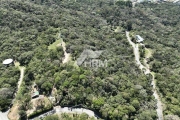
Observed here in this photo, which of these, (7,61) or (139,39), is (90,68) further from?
(139,39)

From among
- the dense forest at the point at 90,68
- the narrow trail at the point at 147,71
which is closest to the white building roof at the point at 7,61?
the dense forest at the point at 90,68

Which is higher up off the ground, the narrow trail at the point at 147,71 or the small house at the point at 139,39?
the small house at the point at 139,39

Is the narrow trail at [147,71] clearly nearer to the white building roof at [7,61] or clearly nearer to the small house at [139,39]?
the small house at [139,39]

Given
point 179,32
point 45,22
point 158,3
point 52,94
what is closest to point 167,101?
point 52,94

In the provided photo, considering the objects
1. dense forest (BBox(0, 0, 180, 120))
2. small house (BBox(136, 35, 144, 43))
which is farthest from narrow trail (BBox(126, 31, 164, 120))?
small house (BBox(136, 35, 144, 43))

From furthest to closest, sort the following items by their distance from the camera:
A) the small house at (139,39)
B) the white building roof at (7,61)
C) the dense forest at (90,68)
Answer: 1. the small house at (139,39)
2. the white building roof at (7,61)
3. the dense forest at (90,68)

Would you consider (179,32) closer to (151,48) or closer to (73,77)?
(151,48)

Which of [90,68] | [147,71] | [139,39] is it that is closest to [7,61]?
[90,68]

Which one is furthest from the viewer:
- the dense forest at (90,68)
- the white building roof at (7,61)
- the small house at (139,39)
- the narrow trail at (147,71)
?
the small house at (139,39)

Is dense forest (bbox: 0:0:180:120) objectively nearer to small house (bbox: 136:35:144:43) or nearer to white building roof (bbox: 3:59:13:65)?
white building roof (bbox: 3:59:13:65)
